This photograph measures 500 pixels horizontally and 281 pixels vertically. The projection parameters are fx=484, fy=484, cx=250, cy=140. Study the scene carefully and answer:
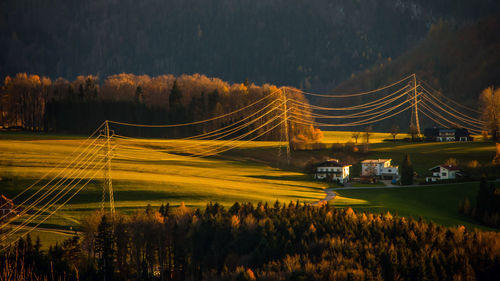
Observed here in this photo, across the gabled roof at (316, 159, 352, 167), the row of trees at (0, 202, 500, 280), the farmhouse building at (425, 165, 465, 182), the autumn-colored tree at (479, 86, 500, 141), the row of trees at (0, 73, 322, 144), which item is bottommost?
the row of trees at (0, 202, 500, 280)

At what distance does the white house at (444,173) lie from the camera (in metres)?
82.6

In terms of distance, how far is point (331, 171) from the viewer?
87.7m

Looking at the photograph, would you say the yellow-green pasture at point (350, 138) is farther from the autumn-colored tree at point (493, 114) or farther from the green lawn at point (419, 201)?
the green lawn at point (419, 201)

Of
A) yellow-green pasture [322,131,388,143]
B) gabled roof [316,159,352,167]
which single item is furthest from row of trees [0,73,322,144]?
gabled roof [316,159,352,167]

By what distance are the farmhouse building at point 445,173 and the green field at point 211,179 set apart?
6.91m

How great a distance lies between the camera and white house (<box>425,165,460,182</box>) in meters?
82.6

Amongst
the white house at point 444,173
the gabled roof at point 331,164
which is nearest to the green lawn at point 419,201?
the white house at point 444,173

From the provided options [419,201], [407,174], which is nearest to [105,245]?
[419,201]

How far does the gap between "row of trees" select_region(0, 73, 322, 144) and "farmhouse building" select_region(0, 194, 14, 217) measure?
75491 mm

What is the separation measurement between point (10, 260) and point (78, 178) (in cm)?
2564

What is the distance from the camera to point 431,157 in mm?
97875

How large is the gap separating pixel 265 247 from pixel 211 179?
114 ft

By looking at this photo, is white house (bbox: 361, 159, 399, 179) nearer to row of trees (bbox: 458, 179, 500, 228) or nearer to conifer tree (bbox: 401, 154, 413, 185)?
conifer tree (bbox: 401, 154, 413, 185)

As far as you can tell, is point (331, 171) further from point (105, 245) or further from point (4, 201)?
point (4, 201)
